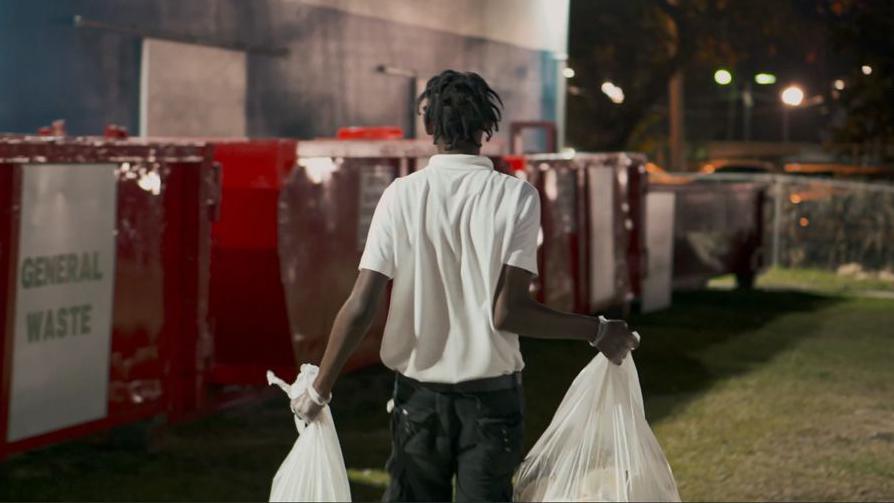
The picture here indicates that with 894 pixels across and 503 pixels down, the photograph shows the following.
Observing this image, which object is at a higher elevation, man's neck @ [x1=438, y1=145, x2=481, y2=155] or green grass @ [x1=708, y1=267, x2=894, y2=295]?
man's neck @ [x1=438, y1=145, x2=481, y2=155]

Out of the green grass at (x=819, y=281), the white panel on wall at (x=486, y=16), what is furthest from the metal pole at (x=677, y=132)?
the white panel on wall at (x=486, y=16)

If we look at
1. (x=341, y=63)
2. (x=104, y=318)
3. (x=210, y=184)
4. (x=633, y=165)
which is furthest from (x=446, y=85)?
(x=633, y=165)

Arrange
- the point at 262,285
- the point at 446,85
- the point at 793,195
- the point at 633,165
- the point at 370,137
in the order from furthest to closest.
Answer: the point at 793,195
the point at 633,165
the point at 370,137
the point at 262,285
the point at 446,85

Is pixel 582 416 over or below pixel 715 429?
over

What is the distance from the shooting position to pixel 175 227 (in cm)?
887

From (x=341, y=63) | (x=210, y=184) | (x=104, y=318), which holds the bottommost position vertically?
(x=104, y=318)

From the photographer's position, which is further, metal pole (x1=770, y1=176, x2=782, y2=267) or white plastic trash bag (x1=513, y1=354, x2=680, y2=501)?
metal pole (x1=770, y1=176, x2=782, y2=267)

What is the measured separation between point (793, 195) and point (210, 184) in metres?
15.9

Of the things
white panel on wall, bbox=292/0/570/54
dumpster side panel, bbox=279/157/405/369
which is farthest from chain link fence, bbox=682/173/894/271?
dumpster side panel, bbox=279/157/405/369

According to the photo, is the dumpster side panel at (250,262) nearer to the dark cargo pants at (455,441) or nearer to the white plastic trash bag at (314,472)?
the dark cargo pants at (455,441)

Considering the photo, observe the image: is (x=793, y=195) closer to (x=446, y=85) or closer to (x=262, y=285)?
(x=262, y=285)

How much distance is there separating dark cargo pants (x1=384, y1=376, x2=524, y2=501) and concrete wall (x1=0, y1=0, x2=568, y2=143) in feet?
23.7

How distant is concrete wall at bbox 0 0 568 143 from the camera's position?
11.0 m

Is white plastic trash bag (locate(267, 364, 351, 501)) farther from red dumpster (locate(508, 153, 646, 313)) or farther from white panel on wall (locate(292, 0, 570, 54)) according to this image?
white panel on wall (locate(292, 0, 570, 54))
